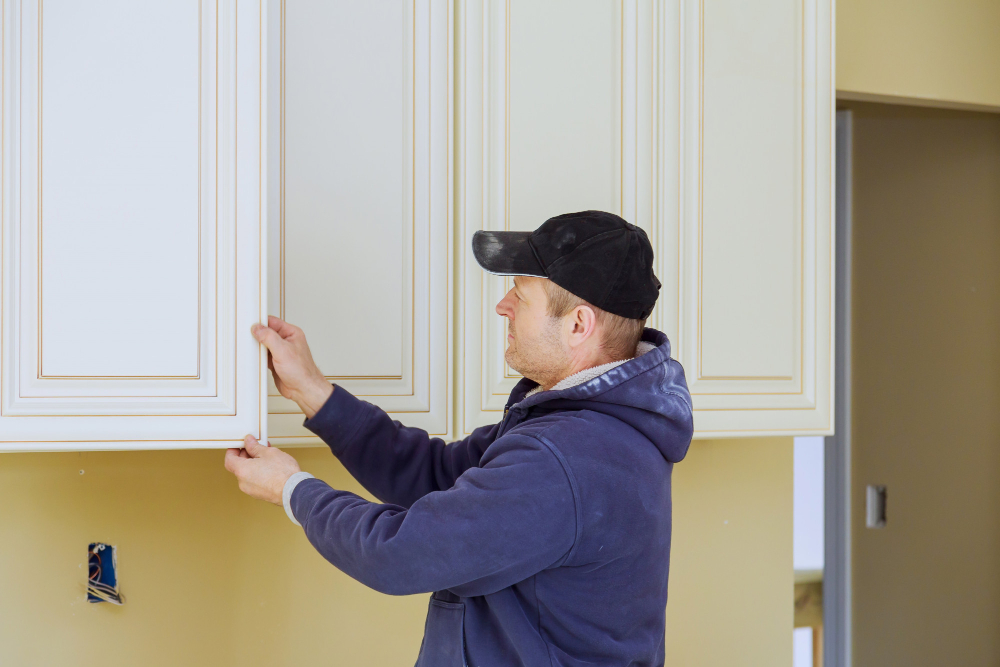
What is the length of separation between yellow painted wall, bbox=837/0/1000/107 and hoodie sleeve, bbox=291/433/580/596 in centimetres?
158

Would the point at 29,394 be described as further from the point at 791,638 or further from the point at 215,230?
the point at 791,638

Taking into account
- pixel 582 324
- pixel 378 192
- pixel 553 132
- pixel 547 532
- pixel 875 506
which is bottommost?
pixel 875 506

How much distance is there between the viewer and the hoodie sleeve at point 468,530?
0.82m

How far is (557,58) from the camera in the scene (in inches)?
53.6

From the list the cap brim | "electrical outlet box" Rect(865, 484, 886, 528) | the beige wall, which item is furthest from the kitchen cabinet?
"electrical outlet box" Rect(865, 484, 886, 528)

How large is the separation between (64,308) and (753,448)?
158 centimetres

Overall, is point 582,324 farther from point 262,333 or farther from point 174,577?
point 174,577

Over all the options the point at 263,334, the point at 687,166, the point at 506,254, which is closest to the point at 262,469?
the point at 263,334

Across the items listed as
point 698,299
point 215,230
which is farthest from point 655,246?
point 215,230

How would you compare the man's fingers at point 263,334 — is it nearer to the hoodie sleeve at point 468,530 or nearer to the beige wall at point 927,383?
the hoodie sleeve at point 468,530

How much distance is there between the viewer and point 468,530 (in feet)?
2.68

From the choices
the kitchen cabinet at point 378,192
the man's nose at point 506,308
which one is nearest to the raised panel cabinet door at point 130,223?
the kitchen cabinet at point 378,192

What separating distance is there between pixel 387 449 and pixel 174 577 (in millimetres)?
600

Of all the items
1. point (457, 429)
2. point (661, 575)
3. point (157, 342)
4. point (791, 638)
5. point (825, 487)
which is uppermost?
point (157, 342)
